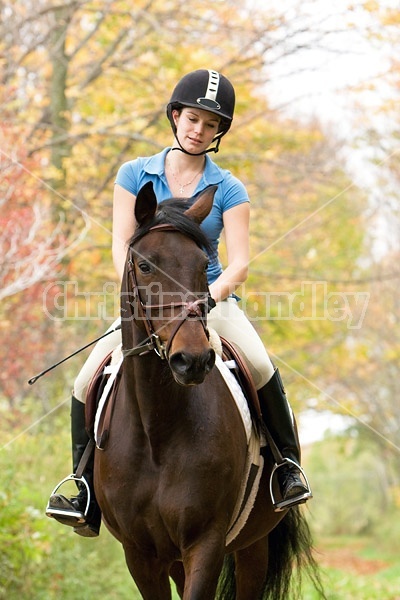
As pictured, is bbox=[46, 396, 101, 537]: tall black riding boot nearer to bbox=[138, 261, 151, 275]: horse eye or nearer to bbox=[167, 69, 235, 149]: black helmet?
bbox=[138, 261, 151, 275]: horse eye

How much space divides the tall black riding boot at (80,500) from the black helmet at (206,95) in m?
2.08

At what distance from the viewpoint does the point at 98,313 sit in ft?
49.1

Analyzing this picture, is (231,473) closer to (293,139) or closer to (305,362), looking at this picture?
(293,139)

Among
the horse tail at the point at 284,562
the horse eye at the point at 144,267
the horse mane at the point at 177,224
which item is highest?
the horse mane at the point at 177,224

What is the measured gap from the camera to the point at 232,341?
5945 mm

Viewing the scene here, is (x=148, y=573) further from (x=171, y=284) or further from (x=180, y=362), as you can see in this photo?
(x=171, y=284)

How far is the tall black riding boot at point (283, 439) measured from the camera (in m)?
5.90

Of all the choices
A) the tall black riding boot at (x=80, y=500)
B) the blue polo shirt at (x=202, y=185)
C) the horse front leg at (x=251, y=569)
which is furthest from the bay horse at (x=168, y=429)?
the horse front leg at (x=251, y=569)

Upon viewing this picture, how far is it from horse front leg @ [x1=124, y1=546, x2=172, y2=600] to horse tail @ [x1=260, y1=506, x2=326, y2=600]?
1.76m

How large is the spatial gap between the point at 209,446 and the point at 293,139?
39.0 feet

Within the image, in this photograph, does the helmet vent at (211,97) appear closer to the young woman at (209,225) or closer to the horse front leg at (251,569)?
the young woman at (209,225)

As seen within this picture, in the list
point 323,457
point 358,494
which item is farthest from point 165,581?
point 323,457

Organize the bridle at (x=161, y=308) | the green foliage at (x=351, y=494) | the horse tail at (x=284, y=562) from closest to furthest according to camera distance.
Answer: the bridle at (x=161, y=308)
the horse tail at (x=284, y=562)
the green foliage at (x=351, y=494)

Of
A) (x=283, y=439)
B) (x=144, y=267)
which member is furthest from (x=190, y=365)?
(x=283, y=439)
